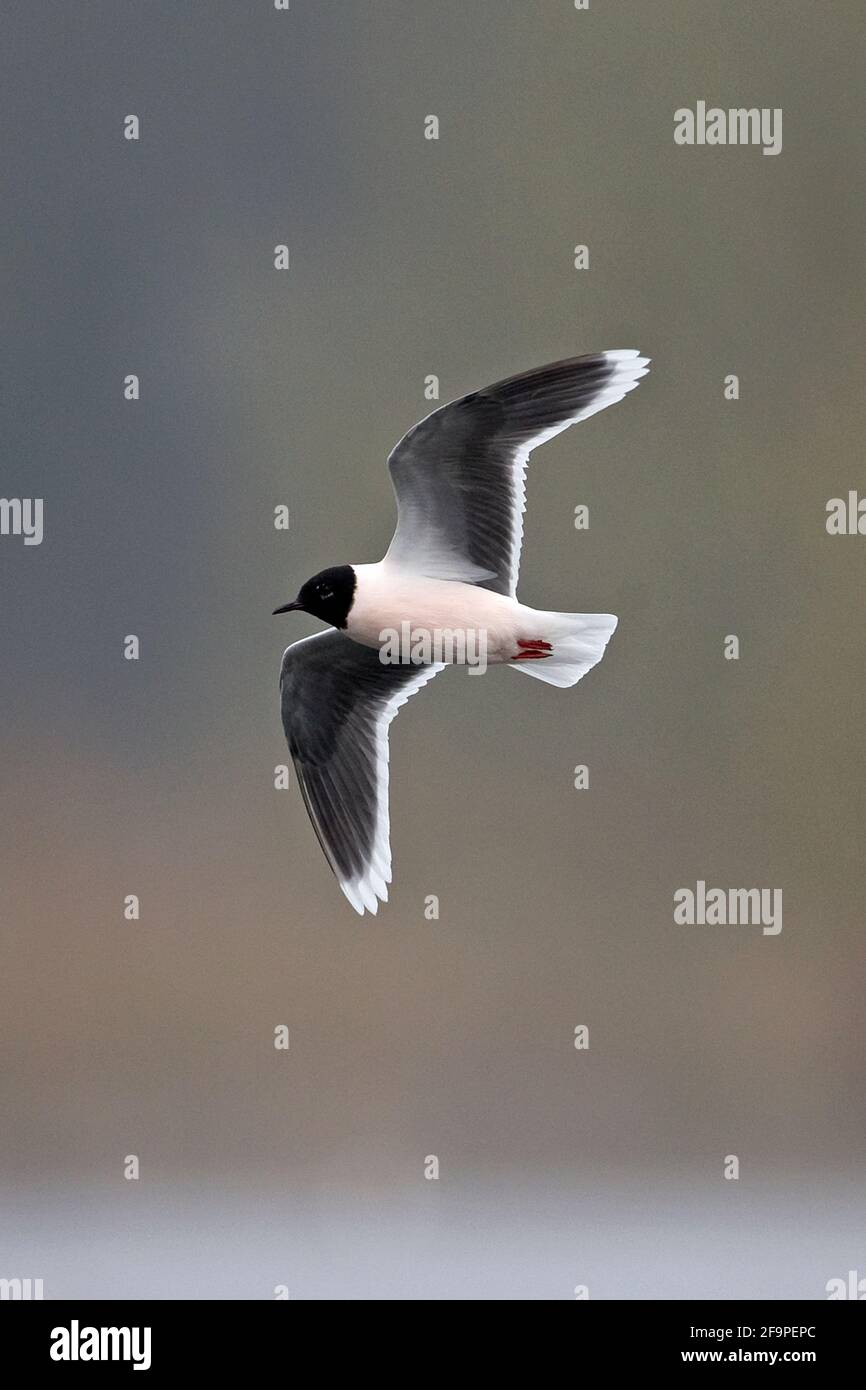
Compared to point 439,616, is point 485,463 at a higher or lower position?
higher

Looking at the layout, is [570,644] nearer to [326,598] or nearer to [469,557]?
[469,557]

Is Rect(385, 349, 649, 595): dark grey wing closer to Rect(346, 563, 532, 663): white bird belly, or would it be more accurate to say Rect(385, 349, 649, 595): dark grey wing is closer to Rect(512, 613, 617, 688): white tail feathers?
Rect(346, 563, 532, 663): white bird belly

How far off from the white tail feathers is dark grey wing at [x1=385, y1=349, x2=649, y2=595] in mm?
168

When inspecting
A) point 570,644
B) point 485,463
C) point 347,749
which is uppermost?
point 485,463

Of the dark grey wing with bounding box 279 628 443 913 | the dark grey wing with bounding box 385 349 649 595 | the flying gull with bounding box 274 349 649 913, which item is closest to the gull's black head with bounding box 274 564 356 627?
the flying gull with bounding box 274 349 649 913

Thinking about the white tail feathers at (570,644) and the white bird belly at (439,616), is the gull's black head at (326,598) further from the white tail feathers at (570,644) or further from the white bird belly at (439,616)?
the white tail feathers at (570,644)

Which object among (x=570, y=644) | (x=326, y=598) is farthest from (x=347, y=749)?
(x=570, y=644)

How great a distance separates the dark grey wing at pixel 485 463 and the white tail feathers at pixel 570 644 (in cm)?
17

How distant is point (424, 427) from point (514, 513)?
0.24 metres

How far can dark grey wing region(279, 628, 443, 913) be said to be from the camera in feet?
11.5

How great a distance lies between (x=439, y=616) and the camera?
3.17m

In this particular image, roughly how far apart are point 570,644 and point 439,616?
0.22 metres

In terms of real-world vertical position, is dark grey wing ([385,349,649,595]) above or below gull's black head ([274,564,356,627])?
above

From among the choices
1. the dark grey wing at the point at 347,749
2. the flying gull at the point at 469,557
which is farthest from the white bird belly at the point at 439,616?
the dark grey wing at the point at 347,749
